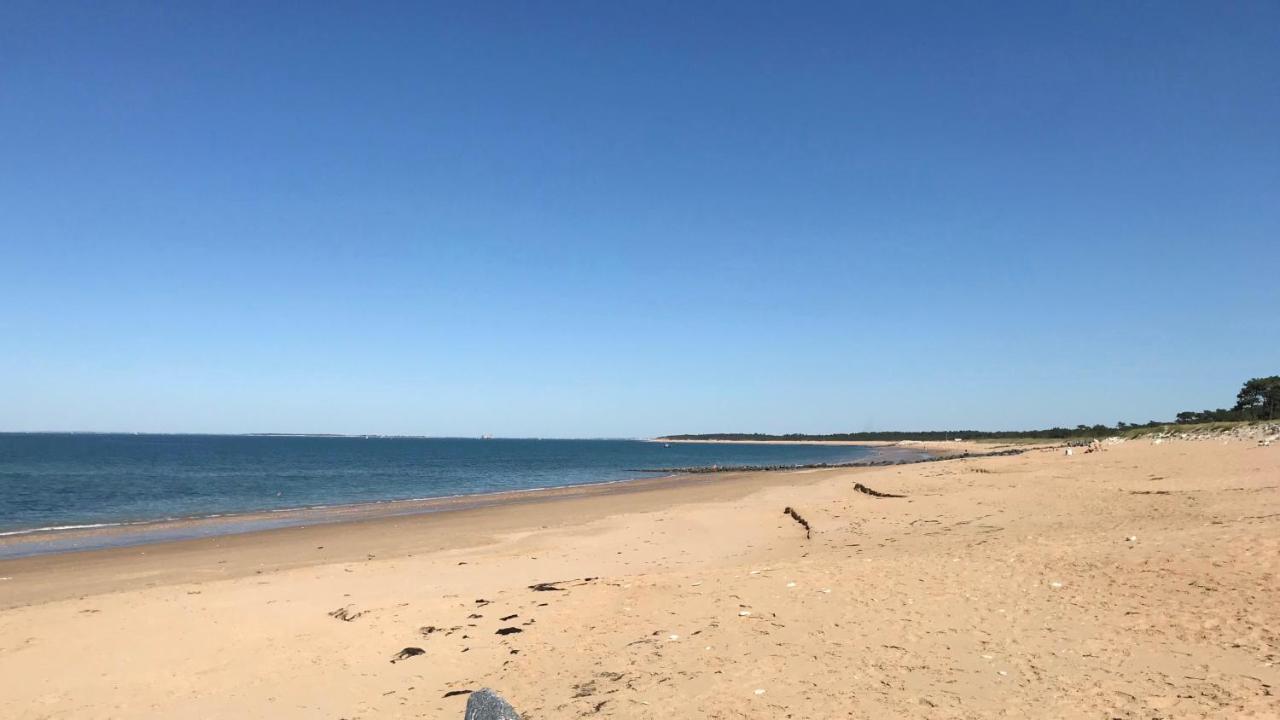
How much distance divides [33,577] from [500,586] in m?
12.1

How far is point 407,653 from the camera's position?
25.7 ft

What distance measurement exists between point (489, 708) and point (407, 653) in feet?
12.4

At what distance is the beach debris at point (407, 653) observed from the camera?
303 inches

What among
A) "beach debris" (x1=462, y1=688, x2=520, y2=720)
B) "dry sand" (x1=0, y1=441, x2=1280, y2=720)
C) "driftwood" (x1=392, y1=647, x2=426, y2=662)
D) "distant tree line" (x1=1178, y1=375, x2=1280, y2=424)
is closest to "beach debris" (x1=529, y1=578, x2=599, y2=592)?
"dry sand" (x1=0, y1=441, x2=1280, y2=720)

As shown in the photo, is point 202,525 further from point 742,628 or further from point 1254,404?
point 1254,404

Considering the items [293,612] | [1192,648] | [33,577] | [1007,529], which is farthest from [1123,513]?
[33,577]

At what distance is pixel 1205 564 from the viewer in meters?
7.91

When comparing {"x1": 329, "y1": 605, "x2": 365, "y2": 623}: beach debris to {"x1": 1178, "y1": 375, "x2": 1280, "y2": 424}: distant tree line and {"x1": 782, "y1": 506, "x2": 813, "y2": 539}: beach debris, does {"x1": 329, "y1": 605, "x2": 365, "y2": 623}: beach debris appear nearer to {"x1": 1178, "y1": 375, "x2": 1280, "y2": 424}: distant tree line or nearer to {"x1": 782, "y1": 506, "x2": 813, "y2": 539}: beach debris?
{"x1": 782, "y1": 506, "x2": 813, "y2": 539}: beach debris

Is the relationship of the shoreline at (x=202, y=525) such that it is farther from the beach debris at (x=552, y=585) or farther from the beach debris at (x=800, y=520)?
the beach debris at (x=552, y=585)

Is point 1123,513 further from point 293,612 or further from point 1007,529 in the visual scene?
point 293,612

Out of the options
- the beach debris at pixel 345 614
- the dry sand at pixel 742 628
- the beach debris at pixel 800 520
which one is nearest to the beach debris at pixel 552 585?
the dry sand at pixel 742 628

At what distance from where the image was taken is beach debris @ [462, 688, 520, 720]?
445 cm

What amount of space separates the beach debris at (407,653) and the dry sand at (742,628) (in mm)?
111

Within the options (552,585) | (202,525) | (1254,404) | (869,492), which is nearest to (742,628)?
(552,585)
